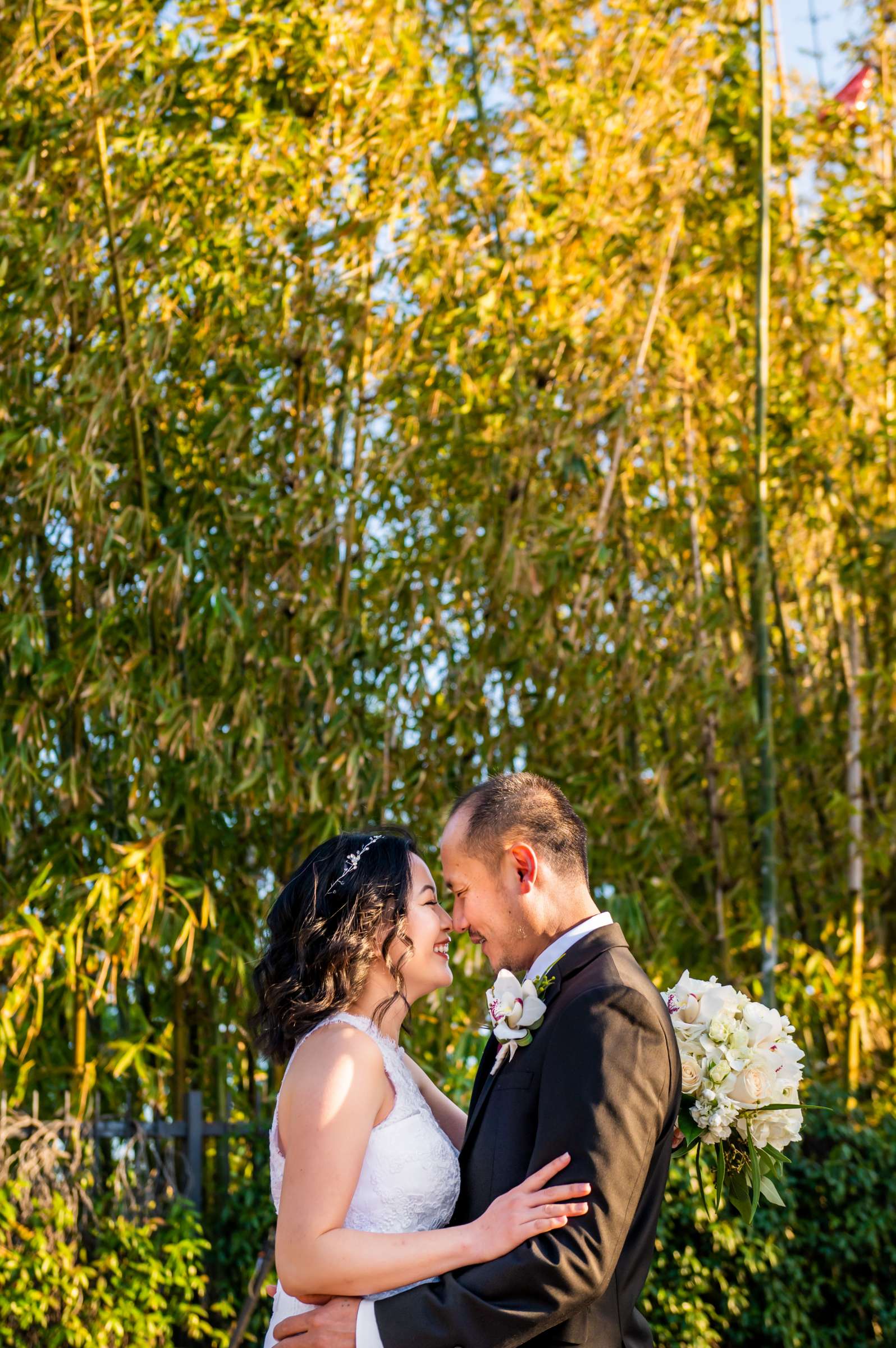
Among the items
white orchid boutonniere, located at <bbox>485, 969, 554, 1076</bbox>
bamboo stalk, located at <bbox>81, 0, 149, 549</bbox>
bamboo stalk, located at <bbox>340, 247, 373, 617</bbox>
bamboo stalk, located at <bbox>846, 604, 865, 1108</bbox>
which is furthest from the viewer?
bamboo stalk, located at <bbox>846, 604, 865, 1108</bbox>

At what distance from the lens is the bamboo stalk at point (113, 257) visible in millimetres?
4035

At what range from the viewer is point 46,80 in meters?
4.29

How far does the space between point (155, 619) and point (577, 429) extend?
166 cm

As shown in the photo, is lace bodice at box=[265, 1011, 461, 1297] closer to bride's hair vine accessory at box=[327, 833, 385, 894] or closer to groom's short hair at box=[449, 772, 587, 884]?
bride's hair vine accessory at box=[327, 833, 385, 894]

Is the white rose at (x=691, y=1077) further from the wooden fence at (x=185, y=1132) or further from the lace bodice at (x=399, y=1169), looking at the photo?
the wooden fence at (x=185, y=1132)

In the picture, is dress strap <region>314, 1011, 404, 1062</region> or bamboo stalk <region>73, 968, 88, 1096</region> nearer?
dress strap <region>314, 1011, 404, 1062</region>

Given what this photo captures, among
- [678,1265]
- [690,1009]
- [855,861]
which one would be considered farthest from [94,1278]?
[855,861]

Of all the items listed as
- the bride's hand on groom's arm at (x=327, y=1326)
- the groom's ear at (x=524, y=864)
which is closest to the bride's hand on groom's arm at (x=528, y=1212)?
the bride's hand on groom's arm at (x=327, y=1326)

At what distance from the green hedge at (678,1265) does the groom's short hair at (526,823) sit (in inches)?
106

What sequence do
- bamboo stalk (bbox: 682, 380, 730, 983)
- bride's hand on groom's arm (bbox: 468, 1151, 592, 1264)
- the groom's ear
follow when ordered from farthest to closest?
bamboo stalk (bbox: 682, 380, 730, 983), the groom's ear, bride's hand on groom's arm (bbox: 468, 1151, 592, 1264)

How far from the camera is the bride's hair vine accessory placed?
7.14ft

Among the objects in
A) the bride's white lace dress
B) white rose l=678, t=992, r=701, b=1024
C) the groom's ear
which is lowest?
the bride's white lace dress

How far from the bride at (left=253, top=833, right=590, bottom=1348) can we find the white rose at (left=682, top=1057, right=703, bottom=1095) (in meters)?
0.39

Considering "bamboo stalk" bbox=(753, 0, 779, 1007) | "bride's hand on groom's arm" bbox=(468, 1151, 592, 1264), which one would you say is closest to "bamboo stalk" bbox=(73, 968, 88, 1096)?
"bamboo stalk" bbox=(753, 0, 779, 1007)
